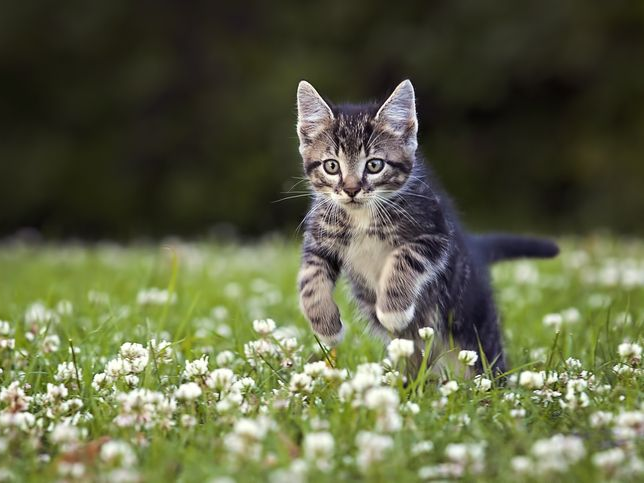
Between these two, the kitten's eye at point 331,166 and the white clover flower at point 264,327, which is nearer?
the white clover flower at point 264,327

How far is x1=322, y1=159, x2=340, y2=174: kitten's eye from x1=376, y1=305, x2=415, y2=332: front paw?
0.69 metres

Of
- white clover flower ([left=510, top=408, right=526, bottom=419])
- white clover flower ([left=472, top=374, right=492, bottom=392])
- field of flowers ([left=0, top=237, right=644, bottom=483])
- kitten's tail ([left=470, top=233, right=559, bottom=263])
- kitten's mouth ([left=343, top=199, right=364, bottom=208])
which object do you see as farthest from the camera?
kitten's tail ([left=470, top=233, right=559, bottom=263])

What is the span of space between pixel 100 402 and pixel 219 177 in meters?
13.1

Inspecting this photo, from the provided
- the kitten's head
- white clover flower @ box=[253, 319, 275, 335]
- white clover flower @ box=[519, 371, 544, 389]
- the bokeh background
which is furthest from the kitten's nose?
the bokeh background

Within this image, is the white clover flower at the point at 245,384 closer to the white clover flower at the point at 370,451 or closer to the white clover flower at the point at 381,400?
the white clover flower at the point at 381,400

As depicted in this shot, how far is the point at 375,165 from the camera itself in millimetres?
3836

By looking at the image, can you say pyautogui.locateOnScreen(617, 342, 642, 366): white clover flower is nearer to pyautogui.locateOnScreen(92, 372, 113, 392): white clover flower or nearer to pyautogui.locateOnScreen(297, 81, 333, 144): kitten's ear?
pyautogui.locateOnScreen(297, 81, 333, 144): kitten's ear

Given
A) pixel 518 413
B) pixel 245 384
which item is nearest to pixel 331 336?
pixel 245 384

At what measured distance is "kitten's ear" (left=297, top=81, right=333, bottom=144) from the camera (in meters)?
3.97

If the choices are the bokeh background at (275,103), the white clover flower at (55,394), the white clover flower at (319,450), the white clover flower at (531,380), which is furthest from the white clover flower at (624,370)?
Answer: the bokeh background at (275,103)

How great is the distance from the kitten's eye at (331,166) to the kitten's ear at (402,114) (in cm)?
27

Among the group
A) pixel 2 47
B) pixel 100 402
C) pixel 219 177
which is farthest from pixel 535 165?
pixel 100 402

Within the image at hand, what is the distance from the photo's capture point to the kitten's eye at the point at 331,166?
3871 mm

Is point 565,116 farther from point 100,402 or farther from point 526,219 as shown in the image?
point 100,402
